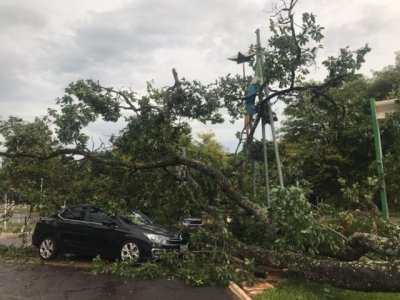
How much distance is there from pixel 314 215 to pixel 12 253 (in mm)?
8463

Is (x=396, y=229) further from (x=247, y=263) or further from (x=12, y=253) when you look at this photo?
(x=12, y=253)

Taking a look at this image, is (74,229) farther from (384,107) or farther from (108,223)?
(384,107)

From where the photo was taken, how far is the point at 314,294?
23.8ft

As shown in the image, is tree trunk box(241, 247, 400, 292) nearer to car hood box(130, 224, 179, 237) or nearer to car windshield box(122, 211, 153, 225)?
car hood box(130, 224, 179, 237)

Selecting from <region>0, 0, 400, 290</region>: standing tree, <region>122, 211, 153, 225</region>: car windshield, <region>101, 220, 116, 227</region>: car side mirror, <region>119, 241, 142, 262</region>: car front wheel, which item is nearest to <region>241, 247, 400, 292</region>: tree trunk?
<region>0, 0, 400, 290</region>: standing tree

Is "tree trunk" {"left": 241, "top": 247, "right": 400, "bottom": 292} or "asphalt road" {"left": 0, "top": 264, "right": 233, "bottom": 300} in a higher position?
"tree trunk" {"left": 241, "top": 247, "right": 400, "bottom": 292}

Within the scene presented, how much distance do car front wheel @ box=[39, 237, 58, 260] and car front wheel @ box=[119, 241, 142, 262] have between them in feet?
7.01

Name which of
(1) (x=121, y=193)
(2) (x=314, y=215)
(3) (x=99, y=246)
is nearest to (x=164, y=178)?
(1) (x=121, y=193)

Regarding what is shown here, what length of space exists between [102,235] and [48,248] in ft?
5.80

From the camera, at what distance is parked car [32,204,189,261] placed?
967 cm

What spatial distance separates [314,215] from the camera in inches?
305

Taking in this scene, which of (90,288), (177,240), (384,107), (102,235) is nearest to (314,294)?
(177,240)

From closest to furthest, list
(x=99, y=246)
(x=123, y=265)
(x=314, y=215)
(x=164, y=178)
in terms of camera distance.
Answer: (x=314, y=215) → (x=123, y=265) → (x=99, y=246) → (x=164, y=178)

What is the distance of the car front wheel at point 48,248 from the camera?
1084cm
